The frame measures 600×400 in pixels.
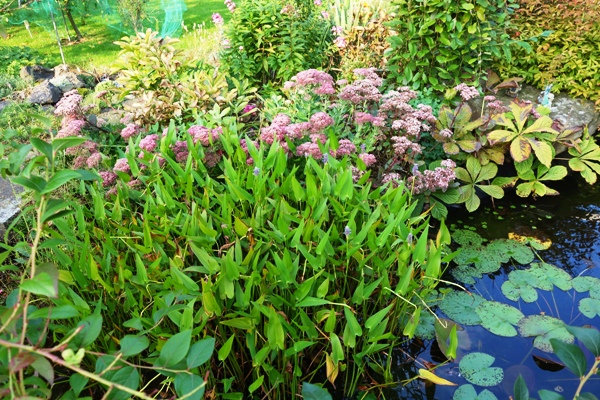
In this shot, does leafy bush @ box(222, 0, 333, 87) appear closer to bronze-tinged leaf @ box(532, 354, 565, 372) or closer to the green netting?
the green netting

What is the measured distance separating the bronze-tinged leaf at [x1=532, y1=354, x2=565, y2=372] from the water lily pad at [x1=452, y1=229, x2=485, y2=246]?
3.08ft

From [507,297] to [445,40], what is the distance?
200 cm

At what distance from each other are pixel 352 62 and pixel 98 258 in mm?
3091

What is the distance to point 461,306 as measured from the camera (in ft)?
8.13

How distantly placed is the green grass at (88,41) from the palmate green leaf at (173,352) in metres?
6.19

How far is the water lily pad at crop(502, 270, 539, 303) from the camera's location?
8.35 ft

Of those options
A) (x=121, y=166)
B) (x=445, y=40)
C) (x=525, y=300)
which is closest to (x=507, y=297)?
(x=525, y=300)

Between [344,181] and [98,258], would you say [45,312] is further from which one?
[344,181]

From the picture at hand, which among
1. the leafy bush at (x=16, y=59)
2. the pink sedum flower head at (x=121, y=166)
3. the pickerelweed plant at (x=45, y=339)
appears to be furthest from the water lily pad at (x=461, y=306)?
the leafy bush at (x=16, y=59)

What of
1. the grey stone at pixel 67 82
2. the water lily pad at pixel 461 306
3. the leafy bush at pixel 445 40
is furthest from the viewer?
the grey stone at pixel 67 82

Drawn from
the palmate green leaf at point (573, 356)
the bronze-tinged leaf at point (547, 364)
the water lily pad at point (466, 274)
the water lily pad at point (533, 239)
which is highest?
the palmate green leaf at point (573, 356)

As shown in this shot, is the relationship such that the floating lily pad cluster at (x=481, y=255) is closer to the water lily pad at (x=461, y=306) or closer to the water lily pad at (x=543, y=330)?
the water lily pad at (x=461, y=306)

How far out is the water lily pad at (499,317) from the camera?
2.30 meters

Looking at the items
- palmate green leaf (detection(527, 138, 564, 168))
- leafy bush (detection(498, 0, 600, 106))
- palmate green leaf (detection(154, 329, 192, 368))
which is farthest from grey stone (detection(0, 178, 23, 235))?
leafy bush (detection(498, 0, 600, 106))
